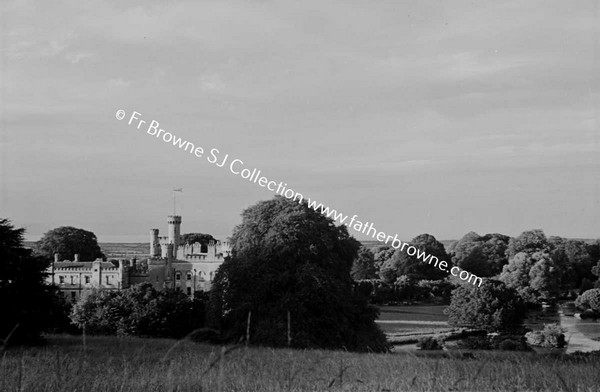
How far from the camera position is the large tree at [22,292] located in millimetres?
20188

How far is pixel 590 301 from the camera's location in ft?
204

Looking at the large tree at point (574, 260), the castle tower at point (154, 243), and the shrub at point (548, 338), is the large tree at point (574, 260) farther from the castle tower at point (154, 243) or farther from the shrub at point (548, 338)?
the castle tower at point (154, 243)

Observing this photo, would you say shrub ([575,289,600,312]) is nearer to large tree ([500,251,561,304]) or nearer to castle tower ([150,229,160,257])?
large tree ([500,251,561,304])

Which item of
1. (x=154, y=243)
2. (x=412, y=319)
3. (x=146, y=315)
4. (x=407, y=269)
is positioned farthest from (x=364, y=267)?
(x=146, y=315)

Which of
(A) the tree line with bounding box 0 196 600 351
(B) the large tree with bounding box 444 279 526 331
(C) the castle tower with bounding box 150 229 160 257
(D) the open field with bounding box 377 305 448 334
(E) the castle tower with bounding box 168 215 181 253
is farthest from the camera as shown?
(C) the castle tower with bounding box 150 229 160 257

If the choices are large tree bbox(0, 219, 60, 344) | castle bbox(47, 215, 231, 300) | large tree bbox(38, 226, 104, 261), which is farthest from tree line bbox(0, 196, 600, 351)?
large tree bbox(38, 226, 104, 261)

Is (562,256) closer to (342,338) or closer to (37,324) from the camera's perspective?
(342,338)

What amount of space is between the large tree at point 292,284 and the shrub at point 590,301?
1463 inches

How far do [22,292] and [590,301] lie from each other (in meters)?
54.6

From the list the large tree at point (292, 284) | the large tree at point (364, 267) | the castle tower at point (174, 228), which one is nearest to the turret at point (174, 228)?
the castle tower at point (174, 228)

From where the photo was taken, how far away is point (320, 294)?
28.9 meters

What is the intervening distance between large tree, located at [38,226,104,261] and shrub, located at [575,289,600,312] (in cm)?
5935

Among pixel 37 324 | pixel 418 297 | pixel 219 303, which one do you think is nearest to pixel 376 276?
pixel 418 297

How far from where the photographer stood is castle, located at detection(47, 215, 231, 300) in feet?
211
